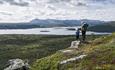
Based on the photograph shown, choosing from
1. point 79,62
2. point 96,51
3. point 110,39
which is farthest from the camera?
point 110,39

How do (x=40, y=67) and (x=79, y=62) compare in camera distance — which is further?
(x=40, y=67)

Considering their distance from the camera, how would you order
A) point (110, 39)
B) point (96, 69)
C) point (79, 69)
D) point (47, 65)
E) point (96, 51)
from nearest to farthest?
point (96, 69)
point (79, 69)
point (96, 51)
point (47, 65)
point (110, 39)

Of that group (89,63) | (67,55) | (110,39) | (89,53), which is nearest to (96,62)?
(89,63)

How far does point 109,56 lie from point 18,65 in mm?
12566

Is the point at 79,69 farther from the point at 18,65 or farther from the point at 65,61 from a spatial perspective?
the point at 18,65

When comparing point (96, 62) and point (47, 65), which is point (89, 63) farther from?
point (47, 65)

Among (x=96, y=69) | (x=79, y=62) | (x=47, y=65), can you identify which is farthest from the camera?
(x=47, y=65)

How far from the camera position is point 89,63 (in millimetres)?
30125

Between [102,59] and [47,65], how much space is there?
8693 mm

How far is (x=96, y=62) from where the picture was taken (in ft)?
97.8

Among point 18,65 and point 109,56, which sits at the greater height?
point 109,56

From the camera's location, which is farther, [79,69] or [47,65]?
[47,65]

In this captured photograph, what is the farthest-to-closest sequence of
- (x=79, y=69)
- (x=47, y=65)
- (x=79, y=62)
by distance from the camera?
1. (x=47, y=65)
2. (x=79, y=62)
3. (x=79, y=69)

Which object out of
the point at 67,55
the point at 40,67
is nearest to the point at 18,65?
the point at 40,67
